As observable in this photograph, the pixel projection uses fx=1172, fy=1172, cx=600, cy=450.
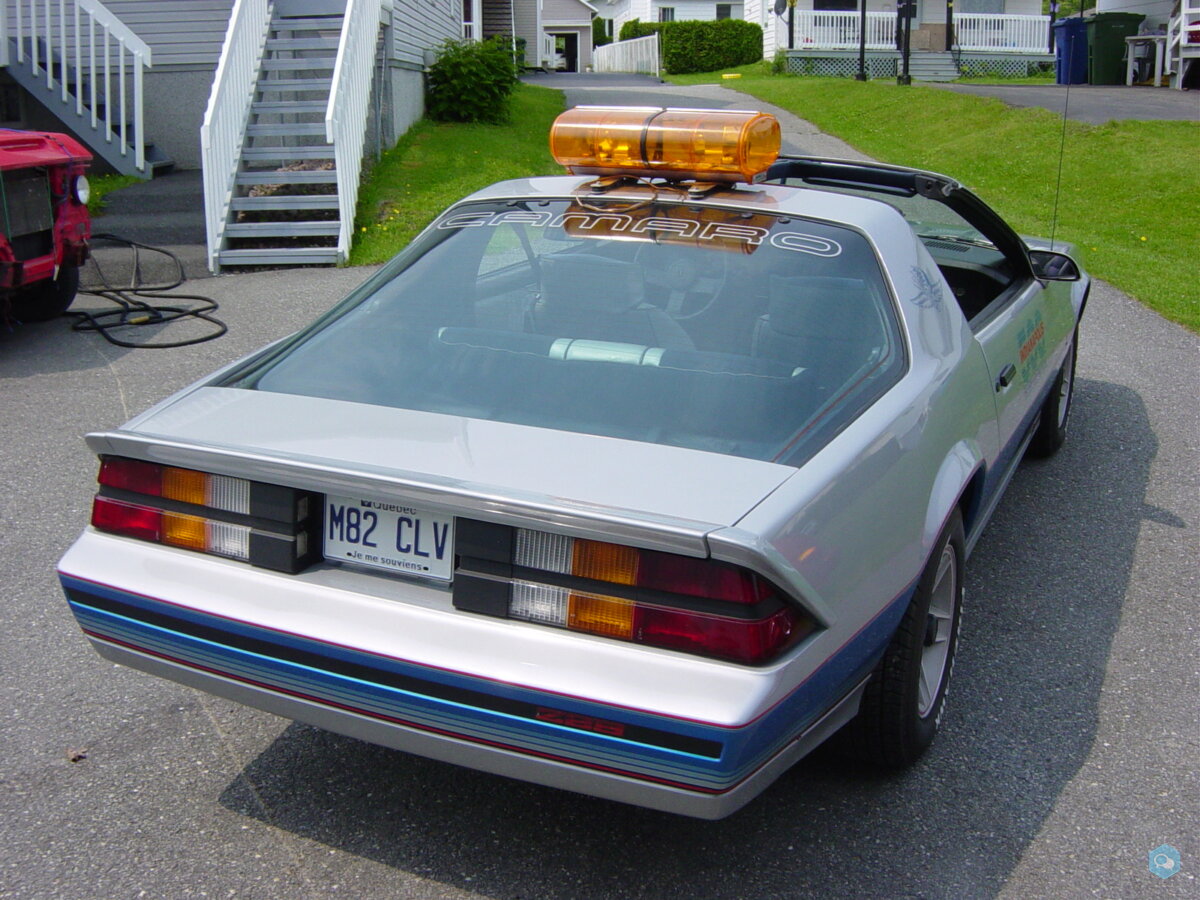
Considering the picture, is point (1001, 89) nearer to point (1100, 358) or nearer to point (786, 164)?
point (1100, 358)

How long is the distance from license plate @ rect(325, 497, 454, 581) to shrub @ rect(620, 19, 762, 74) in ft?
129

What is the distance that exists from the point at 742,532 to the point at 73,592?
155cm

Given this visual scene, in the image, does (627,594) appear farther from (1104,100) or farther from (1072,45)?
(1072,45)

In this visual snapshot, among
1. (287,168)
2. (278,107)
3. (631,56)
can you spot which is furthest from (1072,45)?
(631,56)

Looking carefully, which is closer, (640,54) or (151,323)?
(151,323)

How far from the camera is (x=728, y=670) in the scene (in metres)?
2.13

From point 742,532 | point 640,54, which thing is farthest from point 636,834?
point 640,54

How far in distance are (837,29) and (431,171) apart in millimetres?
21941

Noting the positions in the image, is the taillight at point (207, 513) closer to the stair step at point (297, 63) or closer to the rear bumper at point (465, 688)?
the rear bumper at point (465, 688)

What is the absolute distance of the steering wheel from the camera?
3.00 metres

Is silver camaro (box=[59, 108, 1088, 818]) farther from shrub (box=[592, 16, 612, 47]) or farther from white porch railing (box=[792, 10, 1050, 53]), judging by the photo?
shrub (box=[592, 16, 612, 47])

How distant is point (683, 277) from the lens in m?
3.06

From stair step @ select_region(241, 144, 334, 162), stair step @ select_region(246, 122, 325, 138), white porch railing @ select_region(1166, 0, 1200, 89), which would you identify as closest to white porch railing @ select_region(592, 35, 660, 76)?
white porch railing @ select_region(1166, 0, 1200, 89)

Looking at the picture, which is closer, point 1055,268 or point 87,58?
point 1055,268
